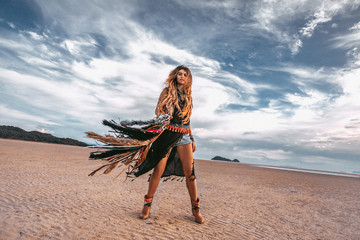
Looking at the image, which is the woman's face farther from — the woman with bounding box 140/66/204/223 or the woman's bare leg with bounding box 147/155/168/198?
the woman's bare leg with bounding box 147/155/168/198

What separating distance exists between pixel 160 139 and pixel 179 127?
344 millimetres

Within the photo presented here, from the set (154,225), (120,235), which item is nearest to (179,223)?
(154,225)

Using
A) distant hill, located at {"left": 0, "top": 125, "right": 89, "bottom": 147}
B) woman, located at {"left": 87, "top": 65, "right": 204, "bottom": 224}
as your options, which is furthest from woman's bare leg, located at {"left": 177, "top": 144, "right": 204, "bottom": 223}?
distant hill, located at {"left": 0, "top": 125, "right": 89, "bottom": 147}

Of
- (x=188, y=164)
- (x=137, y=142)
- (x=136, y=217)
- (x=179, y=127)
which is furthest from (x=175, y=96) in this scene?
(x=136, y=217)

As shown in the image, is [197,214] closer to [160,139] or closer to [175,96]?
[160,139]

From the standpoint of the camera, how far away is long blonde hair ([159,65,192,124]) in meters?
3.37

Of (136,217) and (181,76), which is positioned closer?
(136,217)

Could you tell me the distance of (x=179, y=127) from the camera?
3406 millimetres

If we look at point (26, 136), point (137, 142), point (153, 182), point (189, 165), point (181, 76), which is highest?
point (26, 136)

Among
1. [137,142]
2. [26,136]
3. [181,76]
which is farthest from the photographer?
[26,136]

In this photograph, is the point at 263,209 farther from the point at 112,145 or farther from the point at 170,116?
the point at 112,145

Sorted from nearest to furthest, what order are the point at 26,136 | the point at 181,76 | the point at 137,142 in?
the point at 137,142 < the point at 181,76 < the point at 26,136

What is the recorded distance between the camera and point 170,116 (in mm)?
3305

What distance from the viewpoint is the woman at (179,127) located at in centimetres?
336
